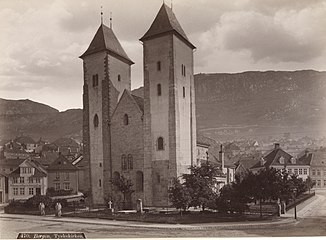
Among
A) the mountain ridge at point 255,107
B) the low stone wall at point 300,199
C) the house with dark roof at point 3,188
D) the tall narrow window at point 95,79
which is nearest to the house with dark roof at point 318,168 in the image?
the low stone wall at point 300,199

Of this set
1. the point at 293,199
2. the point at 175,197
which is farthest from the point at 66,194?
the point at 293,199

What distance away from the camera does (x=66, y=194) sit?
10.2 meters

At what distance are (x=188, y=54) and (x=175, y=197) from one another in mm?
3139

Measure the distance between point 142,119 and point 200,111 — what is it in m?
3.10

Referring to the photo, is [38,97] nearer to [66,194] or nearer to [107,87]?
[66,194]

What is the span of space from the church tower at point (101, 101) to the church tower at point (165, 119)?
76 cm

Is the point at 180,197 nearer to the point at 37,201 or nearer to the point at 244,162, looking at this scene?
the point at 244,162

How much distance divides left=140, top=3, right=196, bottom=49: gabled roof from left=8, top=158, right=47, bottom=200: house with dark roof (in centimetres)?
343

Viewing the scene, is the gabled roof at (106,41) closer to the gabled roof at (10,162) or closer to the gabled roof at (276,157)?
the gabled roof at (10,162)

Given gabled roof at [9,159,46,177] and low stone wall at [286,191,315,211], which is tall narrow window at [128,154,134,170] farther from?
low stone wall at [286,191,315,211]

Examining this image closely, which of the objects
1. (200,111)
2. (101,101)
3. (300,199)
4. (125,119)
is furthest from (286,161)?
(101,101)

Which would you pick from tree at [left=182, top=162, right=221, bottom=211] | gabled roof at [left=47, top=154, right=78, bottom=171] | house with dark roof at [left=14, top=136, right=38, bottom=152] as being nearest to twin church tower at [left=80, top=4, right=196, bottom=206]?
tree at [left=182, top=162, right=221, bottom=211]

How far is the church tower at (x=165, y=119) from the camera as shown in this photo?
11.0 metres

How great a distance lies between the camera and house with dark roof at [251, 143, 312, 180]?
858 cm
